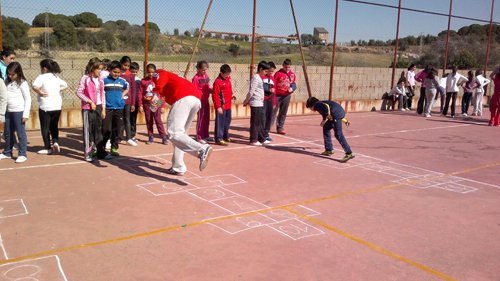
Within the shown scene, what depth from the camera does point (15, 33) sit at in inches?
479

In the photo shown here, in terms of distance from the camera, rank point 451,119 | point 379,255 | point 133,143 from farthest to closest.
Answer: point 451,119 → point 133,143 → point 379,255

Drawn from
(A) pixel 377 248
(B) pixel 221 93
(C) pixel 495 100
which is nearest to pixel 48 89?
(B) pixel 221 93

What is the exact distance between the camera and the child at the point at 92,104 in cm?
758

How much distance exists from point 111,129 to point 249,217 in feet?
12.9

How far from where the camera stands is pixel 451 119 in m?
16.4

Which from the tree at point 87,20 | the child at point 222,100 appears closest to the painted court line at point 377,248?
the child at point 222,100

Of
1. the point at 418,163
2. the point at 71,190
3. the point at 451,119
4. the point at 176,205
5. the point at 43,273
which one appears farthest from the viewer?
the point at 451,119

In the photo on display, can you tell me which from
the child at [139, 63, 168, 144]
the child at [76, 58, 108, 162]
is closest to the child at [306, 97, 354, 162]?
the child at [139, 63, 168, 144]

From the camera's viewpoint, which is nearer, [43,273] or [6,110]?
[43,273]

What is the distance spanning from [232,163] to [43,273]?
15.5 feet

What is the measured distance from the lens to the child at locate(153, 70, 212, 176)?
22.0 feet

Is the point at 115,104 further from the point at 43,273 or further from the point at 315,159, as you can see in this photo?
the point at 43,273

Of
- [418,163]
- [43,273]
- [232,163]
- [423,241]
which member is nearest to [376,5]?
[418,163]

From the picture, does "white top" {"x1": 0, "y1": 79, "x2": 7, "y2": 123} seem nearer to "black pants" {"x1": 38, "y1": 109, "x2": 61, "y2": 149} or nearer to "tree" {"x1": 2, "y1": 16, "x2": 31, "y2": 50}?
"black pants" {"x1": 38, "y1": 109, "x2": 61, "y2": 149}
